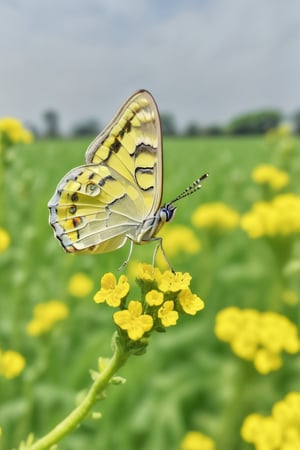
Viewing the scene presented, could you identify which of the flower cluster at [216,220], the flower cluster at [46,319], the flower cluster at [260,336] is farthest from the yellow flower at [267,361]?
the flower cluster at [216,220]

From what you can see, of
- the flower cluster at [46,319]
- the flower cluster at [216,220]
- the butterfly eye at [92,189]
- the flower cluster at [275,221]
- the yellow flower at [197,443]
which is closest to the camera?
the butterfly eye at [92,189]

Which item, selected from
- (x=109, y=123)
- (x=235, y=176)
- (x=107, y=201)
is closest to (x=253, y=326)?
(x=107, y=201)

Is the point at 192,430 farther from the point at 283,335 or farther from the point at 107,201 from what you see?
the point at 107,201

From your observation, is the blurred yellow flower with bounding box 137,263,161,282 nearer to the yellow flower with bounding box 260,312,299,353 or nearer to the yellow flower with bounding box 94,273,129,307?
the yellow flower with bounding box 94,273,129,307

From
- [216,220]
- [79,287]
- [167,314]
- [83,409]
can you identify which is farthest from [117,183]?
[216,220]

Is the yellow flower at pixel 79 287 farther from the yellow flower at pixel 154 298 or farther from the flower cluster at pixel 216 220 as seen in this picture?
the yellow flower at pixel 154 298

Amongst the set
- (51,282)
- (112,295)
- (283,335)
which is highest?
(112,295)
